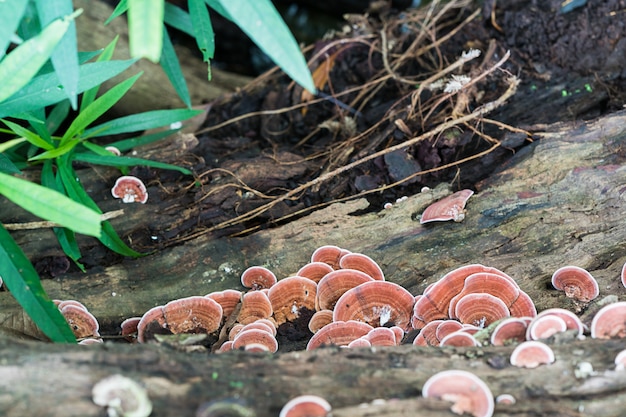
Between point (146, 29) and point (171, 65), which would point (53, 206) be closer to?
point (146, 29)

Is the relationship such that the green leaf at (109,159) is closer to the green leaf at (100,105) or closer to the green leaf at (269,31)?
the green leaf at (100,105)

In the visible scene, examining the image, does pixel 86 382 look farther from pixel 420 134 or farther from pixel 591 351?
pixel 420 134

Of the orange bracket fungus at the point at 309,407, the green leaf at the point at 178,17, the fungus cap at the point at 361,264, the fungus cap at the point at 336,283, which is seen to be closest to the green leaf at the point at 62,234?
the green leaf at the point at 178,17

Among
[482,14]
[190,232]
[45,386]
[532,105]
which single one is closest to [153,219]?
[190,232]

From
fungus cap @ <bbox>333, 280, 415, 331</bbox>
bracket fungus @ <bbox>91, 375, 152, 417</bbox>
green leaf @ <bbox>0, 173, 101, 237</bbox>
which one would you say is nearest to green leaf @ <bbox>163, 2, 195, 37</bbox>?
green leaf @ <bbox>0, 173, 101, 237</bbox>

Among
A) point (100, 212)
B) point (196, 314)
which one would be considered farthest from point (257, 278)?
point (100, 212)
